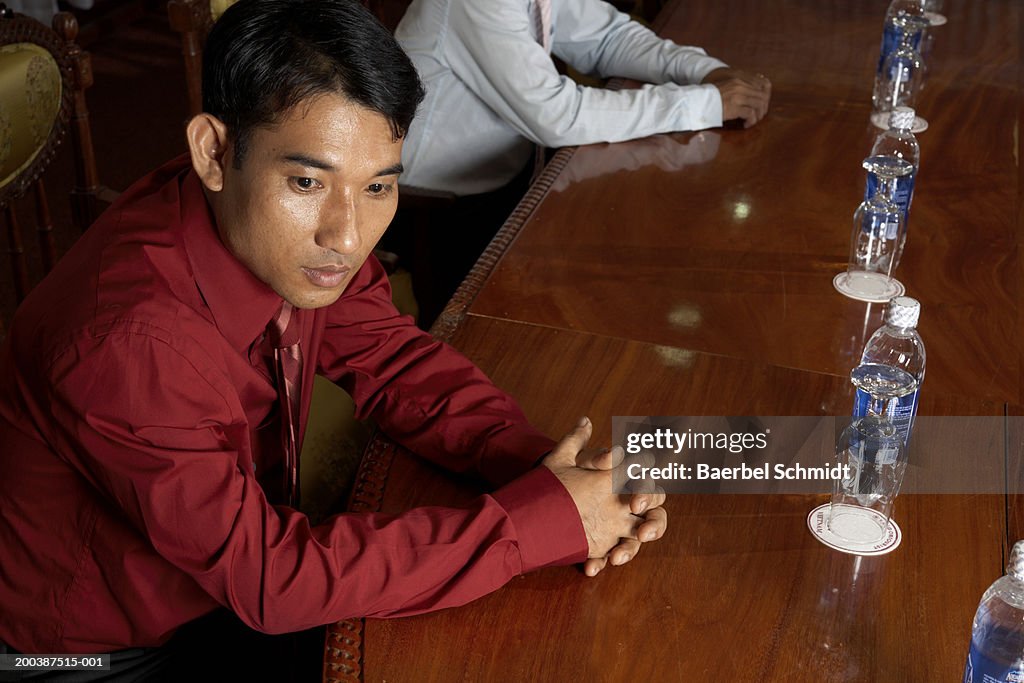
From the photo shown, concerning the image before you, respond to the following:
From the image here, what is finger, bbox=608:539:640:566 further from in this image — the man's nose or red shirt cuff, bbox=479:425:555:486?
the man's nose

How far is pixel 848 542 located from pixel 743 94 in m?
1.23

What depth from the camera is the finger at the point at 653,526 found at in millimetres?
1092

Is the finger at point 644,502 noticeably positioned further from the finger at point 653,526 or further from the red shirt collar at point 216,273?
the red shirt collar at point 216,273

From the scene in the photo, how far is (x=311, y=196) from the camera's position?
1.07 m

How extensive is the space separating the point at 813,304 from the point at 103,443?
3.13 ft

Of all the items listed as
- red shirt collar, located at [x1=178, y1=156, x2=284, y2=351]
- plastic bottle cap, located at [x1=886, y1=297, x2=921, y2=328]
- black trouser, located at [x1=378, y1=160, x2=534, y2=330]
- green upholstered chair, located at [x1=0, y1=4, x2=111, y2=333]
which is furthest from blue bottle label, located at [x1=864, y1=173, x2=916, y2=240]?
green upholstered chair, located at [x1=0, y1=4, x2=111, y2=333]

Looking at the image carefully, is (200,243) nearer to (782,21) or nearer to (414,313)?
(414,313)

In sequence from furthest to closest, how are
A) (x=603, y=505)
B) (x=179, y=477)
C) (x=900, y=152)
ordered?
(x=900, y=152)
(x=603, y=505)
(x=179, y=477)

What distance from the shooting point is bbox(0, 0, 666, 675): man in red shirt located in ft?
3.30

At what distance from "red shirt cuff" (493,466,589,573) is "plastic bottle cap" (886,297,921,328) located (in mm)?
412

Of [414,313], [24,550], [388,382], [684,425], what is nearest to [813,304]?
[684,425]

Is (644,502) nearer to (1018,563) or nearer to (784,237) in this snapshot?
(1018,563)

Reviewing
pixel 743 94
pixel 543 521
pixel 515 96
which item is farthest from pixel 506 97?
pixel 543 521

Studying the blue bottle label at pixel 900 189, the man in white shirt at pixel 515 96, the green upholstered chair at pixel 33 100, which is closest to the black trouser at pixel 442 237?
the man in white shirt at pixel 515 96
